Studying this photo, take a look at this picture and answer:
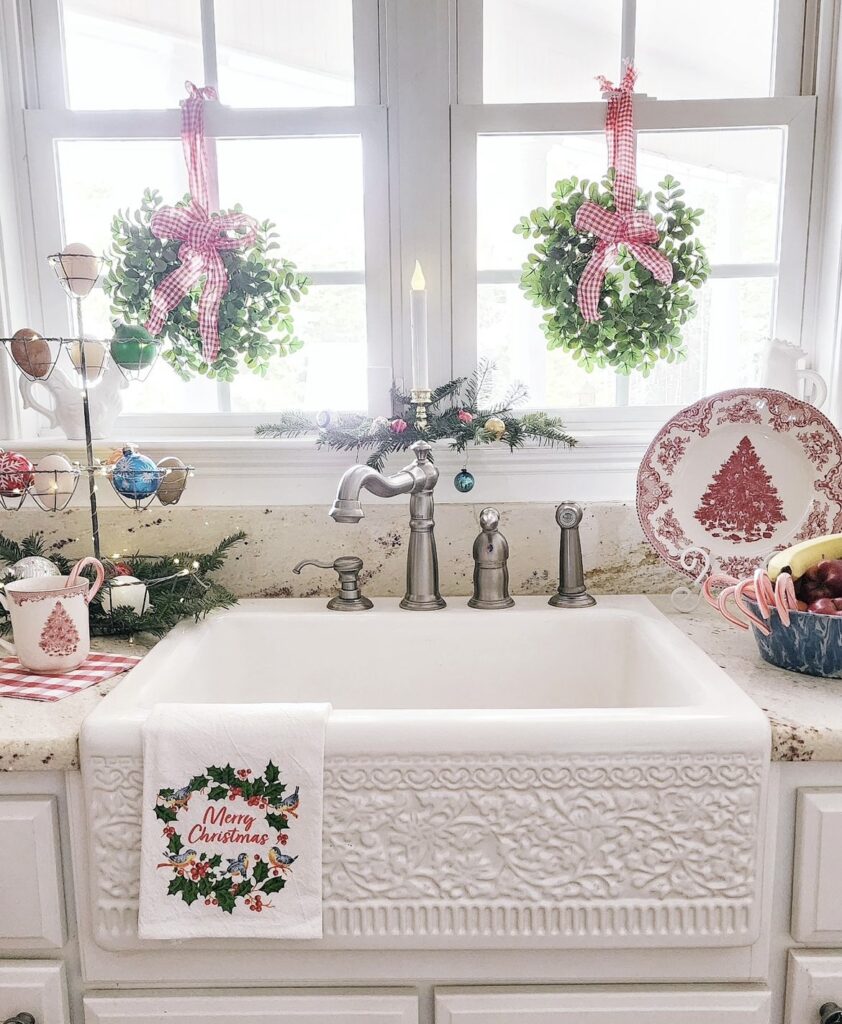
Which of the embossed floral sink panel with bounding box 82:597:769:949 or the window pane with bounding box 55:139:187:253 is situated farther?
the window pane with bounding box 55:139:187:253

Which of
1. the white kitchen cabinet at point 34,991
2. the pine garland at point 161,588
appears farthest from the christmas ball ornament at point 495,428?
the white kitchen cabinet at point 34,991

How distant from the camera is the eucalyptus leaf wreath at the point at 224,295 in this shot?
1.46m

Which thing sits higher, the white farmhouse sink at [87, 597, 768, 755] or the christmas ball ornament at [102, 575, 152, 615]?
the christmas ball ornament at [102, 575, 152, 615]

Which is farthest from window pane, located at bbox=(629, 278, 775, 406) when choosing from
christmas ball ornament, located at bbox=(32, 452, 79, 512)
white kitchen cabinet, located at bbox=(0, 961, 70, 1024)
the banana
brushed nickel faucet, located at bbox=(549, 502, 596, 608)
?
white kitchen cabinet, located at bbox=(0, 961, 70, 1024)

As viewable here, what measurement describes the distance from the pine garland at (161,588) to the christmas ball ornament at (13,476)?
13cm

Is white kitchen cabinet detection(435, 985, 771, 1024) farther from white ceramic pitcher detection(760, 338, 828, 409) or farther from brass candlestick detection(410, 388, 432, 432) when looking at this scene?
white ceramic pitcher detection(760, 338, 828, 409)

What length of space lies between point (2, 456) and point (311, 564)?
48 centimetres

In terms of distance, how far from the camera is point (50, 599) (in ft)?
3.44

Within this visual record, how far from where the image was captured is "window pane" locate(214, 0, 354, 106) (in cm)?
144

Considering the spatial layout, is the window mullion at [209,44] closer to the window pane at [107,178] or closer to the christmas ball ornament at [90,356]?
the window pane at [107,178]

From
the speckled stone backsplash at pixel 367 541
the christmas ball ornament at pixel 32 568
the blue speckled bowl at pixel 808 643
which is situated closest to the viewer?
the blue speckled bowl at pixel 808 643

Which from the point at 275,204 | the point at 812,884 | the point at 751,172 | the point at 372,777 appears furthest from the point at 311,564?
the point at 751,172

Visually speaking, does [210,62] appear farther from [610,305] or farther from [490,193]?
[610,305]

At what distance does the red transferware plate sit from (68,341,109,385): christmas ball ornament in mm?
852
